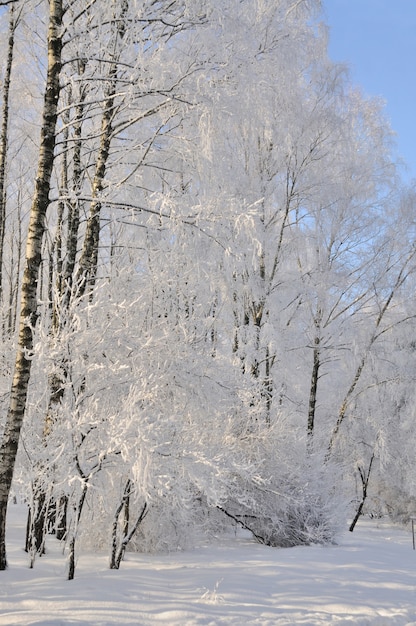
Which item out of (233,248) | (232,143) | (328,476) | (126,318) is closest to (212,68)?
(233,248)

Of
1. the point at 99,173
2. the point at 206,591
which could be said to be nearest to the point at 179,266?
the point at 99,173

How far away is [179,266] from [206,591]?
12.6ft

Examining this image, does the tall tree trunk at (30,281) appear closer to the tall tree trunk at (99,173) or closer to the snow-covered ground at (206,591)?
the snow-covered ground at (206,591)

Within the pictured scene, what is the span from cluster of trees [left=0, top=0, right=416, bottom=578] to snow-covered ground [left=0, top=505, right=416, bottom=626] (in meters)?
0.43

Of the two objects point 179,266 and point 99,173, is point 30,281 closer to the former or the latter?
point 99,173

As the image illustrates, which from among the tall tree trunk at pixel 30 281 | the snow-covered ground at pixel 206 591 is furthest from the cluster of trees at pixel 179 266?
the snow-covered ground at pixel 206 591

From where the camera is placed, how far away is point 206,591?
5309 mm

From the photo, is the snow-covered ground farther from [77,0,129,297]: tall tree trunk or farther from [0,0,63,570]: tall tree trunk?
[77,0,129,297]: tall tree trunk

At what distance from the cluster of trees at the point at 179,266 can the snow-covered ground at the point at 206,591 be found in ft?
1.42

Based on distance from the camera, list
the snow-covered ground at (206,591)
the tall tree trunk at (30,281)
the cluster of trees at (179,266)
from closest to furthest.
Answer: the snow-covered ground at (206,591) → the tall tree trunk at (30,281) → the cluster of trees at (179,266)

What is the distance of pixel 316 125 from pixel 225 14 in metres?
6.58

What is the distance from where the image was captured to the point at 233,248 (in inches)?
240

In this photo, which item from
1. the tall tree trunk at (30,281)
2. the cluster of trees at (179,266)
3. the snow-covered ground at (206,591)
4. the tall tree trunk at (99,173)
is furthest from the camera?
the tall tree trunk at (99,173)

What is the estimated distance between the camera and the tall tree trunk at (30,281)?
5.17m
